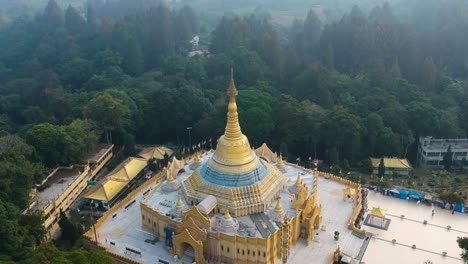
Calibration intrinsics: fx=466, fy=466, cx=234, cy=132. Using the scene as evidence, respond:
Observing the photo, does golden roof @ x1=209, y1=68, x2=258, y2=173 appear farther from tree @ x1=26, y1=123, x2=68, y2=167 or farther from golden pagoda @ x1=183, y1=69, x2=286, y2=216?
tree @ x1=26, y1=123, x2=68, y2=167

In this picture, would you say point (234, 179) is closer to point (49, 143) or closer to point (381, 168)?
point (381, 168)

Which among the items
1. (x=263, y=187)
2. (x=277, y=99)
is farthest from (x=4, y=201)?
(x=277, y=99)

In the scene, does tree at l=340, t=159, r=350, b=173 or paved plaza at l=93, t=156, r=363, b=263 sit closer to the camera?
paved plaza at l=93, t=156, r=363, b=263

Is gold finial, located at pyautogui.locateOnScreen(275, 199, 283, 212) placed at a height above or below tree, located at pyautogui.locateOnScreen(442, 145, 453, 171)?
above

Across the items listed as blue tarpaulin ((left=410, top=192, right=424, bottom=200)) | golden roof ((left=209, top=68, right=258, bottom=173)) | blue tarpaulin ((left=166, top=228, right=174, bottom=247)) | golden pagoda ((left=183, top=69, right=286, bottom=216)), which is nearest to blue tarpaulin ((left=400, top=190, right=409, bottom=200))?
blue tarpaulin ((left=410, top=192, right=424, bottom=200))

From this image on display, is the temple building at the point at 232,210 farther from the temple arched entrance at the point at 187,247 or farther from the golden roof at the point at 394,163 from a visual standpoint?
the golden roof at the point at 394,163

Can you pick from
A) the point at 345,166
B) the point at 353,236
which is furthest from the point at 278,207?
the point at 345,166
